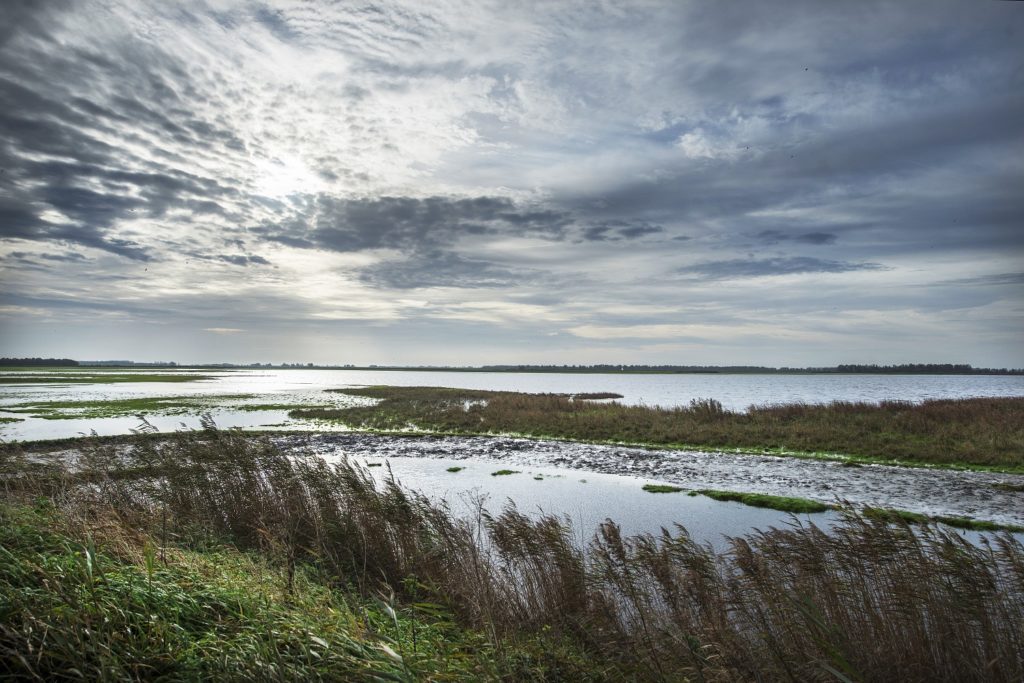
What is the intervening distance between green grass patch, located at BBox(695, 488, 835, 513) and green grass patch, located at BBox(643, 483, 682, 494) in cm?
98

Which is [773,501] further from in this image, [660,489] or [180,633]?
[180,633]

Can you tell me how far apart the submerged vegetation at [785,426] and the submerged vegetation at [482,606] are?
22.3 metres

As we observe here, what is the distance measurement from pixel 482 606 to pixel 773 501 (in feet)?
45.1

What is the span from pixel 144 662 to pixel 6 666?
3.44 ft

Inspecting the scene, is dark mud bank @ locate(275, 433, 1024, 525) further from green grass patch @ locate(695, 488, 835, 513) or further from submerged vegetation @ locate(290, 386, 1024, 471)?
submerged vegetation @ locate(290, 386, 1024, 471)

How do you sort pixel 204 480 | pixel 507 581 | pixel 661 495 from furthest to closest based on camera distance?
pixel 661 495, pixel 204 480, pixel 507 581

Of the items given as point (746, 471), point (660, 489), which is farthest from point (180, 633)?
point (746, 471)

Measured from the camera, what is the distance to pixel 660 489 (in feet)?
66.7

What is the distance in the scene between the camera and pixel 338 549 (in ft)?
39.5

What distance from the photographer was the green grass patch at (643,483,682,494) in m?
20.0

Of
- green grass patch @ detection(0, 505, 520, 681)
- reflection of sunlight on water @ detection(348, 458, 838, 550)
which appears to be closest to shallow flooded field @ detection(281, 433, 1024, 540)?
reflection of sunlight on water @ detection(348, 458, 838, 550)

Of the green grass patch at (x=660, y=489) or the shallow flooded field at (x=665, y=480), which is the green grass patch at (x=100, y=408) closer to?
the shallow flooded field at (x=665, y=480)

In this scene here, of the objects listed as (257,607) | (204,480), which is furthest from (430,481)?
(257,607)

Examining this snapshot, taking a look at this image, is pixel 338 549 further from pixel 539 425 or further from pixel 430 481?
pixel 539 425
